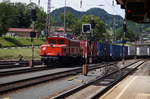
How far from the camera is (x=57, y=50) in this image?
31938mm

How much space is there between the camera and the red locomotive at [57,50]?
105 ft

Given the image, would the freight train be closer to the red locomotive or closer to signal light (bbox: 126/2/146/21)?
the red locomotive

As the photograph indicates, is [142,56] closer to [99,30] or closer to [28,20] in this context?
[99,30]

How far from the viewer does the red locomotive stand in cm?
3194

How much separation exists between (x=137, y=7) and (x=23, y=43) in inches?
3179

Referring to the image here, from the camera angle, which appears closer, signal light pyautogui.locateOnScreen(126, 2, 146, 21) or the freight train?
signal light pyautogui.locateOnScreen(126, 2, 146, 21)

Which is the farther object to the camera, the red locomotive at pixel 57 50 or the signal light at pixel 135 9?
the red locomotive at pixel 57 50

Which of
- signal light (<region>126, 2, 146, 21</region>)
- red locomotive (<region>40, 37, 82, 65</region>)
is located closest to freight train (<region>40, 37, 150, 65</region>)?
red locomotive (<region>40, 37, 82, 65</region>)

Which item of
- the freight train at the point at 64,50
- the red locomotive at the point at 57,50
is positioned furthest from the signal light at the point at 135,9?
the red locomotive at the point at 57,50

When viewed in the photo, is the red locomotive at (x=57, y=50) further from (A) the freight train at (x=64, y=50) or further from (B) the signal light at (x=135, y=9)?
(B) the signal light at (x=135, y=9)

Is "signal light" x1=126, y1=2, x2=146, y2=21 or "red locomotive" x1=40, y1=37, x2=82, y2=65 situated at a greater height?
"signal light" x1=126, y1=2, x2=146, y2=21

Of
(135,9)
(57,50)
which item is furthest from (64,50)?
(135,9)

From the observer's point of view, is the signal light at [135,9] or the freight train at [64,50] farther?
the freight train at [64,50]

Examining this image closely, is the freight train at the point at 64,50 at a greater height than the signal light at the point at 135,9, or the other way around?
the signal light at the point at 135,9
